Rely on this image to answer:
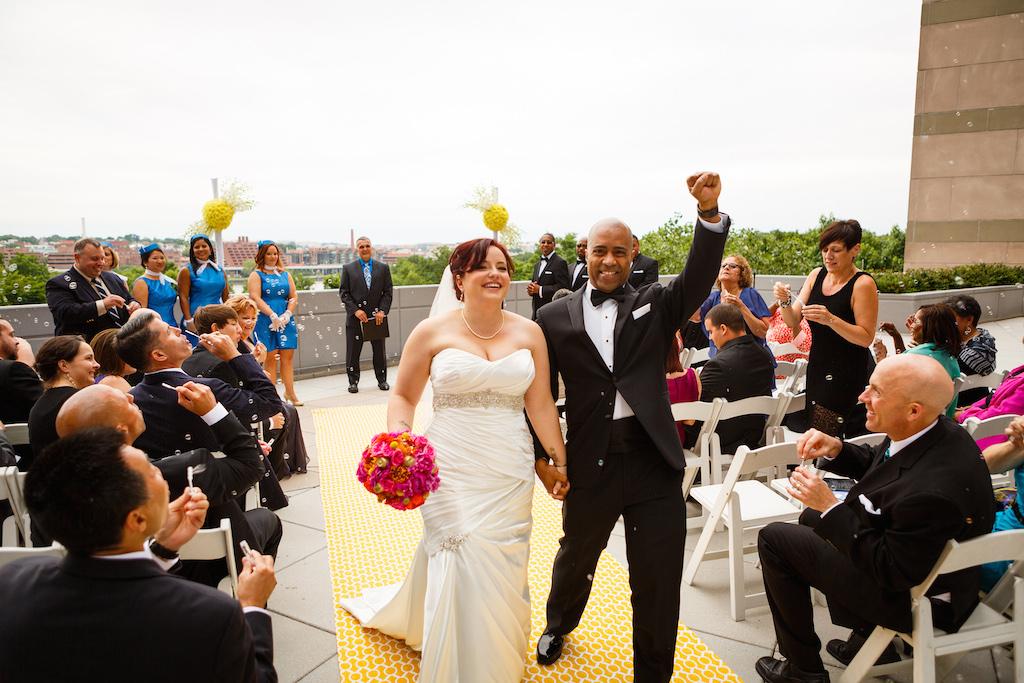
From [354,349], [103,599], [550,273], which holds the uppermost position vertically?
[550,273]

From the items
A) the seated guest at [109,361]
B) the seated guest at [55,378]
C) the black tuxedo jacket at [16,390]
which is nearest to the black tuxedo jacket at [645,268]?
the seated guest at [109,361]

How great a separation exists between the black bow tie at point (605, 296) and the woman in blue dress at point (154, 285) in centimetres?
544

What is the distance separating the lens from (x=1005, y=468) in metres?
2.83

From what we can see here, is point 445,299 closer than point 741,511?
No

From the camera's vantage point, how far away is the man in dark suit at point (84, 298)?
5.22 m

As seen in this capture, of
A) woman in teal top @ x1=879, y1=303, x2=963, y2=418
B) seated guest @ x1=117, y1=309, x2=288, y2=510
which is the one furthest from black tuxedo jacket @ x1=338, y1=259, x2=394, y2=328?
woman in teal top @ x1=879, y1=303, x2=963, y2=418

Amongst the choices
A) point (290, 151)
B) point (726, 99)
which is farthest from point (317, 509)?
point (726, 99)

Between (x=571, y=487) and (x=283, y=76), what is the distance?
10331mm

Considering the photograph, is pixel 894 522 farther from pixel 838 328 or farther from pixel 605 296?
pixel 838 328

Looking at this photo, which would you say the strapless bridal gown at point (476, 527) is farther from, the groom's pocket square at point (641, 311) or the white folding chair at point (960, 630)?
the white folding chair at point (960, 630)

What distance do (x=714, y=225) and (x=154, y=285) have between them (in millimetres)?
6128

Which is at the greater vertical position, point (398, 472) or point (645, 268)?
point (645, 268)

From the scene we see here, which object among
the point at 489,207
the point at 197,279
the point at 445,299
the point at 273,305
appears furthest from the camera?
the point at 489,207

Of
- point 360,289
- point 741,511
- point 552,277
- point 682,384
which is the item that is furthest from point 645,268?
point 741,511
